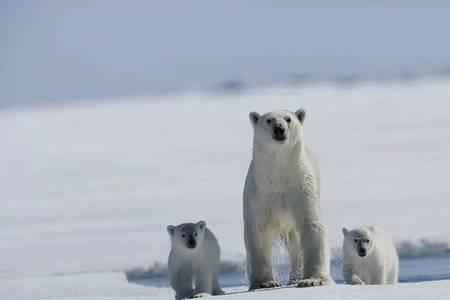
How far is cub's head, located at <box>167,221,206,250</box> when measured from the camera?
24.4 feet

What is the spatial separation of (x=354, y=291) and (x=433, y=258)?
326 centimetres

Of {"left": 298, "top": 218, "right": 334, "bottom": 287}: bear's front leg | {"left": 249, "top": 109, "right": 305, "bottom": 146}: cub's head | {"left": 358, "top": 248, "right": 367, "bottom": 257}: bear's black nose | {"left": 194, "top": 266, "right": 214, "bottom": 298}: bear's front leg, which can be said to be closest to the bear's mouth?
{"left": 249, "top": 109, "right": 305, "bottom": 146}: cub's head

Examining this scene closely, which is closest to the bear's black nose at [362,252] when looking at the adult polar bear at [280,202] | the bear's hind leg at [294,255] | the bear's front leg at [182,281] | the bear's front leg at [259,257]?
the bear's hind leg at [294,255]

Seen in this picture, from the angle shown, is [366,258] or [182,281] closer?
[182,281]

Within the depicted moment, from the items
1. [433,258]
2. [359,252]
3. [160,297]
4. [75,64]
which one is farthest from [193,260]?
[75,64]

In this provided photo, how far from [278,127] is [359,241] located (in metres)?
1.41

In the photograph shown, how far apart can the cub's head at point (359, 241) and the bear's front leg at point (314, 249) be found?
3.25 feet

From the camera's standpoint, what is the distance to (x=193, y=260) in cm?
750

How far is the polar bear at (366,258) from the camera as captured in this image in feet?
26.8

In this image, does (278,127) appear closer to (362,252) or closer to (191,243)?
(191,243)

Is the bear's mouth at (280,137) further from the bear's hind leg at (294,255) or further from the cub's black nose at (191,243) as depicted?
the cub's black nose at (191,243)

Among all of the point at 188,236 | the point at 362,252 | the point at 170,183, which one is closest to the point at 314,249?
the point at 188,236

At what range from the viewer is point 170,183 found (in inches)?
614

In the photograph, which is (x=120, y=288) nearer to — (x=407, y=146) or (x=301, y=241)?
(x=301, y=241)
